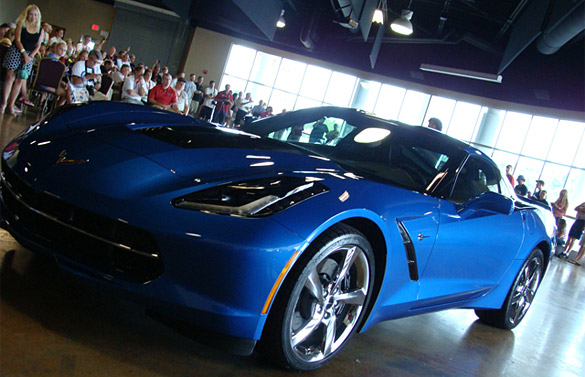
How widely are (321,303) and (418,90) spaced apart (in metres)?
22.2

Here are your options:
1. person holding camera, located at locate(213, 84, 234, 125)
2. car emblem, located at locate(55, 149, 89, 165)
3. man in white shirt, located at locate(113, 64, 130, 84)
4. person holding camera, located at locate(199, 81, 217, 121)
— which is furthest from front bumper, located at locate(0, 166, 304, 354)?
person holding camera, located at locate(213, 84, 234, 125)

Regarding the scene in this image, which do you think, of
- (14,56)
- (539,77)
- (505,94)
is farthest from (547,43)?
(14,56)

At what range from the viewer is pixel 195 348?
2.05 m

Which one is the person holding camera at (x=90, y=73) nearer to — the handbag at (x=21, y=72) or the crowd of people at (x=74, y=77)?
the crowd of people at (x=74, y=77)

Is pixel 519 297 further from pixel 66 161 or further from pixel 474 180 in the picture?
pixel 66 161

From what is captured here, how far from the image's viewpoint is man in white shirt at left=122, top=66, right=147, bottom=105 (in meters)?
8.38

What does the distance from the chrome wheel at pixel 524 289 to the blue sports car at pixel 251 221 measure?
38.5 inches

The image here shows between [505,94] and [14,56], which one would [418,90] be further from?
[14,56]

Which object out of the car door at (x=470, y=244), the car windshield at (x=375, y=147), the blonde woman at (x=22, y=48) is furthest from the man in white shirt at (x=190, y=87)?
the car door at (x=470, y=244)

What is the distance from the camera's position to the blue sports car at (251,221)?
171 cm

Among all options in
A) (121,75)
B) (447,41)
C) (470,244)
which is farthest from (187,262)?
(447,41)

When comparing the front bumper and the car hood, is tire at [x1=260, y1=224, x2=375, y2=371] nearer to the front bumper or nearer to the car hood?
the front bumper

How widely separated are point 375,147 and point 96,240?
1.69 meters

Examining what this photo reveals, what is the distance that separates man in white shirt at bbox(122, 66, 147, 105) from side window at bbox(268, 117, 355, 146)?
19.1ft
